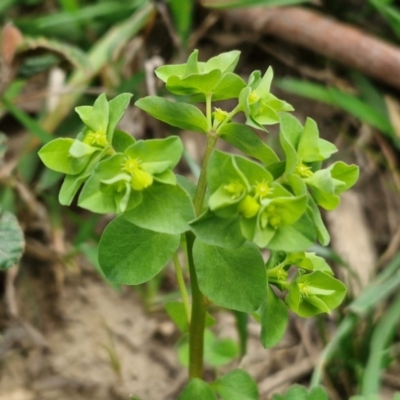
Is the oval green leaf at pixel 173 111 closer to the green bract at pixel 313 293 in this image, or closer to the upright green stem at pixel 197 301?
the upright green stem at pixel 197 301

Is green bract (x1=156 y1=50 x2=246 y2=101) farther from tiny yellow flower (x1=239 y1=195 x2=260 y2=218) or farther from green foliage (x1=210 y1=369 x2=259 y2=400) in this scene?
green foliage (x1=210 y1=369 x2=259 y2=400)

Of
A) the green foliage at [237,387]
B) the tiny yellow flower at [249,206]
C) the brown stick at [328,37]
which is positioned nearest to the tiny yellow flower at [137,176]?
the tiny yellow flower at [249,206]

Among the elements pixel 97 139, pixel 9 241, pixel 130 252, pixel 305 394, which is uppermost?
pixel 97 139

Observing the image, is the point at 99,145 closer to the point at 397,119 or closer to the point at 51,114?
the point at 51,114

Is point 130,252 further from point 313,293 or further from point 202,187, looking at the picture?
point 313,293

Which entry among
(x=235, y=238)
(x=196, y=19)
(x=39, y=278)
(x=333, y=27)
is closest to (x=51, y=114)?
(x=39, y=278)

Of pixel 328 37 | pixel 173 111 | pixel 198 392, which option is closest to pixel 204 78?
pixel 173 111
